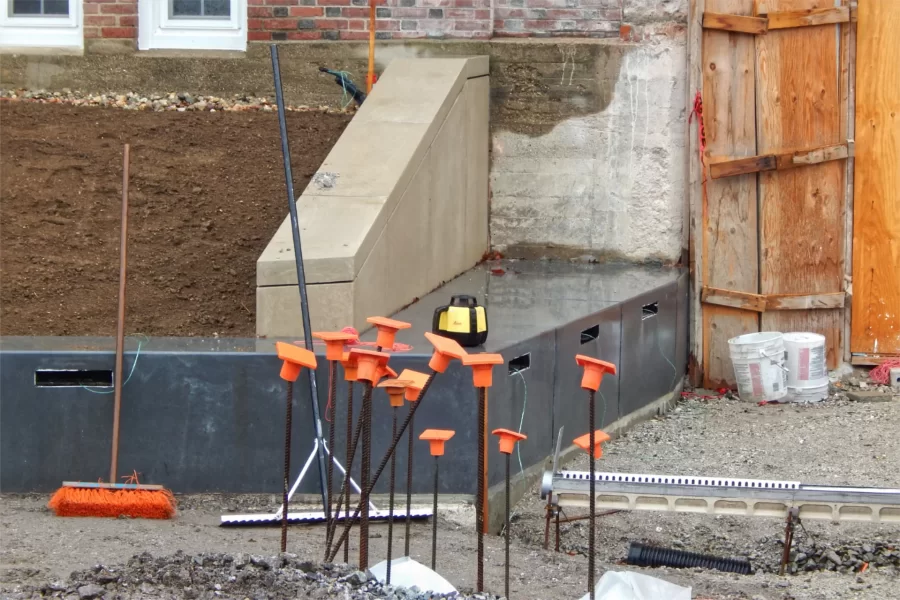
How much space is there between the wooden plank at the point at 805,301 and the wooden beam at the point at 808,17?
1.67 metres

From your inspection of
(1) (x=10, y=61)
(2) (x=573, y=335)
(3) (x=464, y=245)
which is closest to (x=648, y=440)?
(2) (x=573, y=335)

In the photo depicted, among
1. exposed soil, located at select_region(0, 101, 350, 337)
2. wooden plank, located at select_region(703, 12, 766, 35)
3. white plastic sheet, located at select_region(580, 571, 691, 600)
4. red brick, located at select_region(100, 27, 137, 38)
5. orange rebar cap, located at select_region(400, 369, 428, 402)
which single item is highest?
red brick, located at select_region(100, 27, 137, 38)

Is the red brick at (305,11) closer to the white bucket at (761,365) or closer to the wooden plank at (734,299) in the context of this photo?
the wooden plank at (734,299)

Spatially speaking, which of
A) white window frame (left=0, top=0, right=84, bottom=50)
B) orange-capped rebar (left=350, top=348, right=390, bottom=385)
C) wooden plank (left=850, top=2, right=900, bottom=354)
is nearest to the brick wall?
white window frame (left=0, top=0, right=84, bottom=50)

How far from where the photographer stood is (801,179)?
778 centimetres

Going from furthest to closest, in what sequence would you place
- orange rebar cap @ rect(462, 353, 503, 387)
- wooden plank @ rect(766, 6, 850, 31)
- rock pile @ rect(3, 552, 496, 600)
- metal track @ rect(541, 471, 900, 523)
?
wooden plank @ rect(766, 6, 850, 31) → metal track @ rect(541, 471, 900, 523) → orange rebar cap @ rect(462, 353, 503, 387) → rock pile @ rect(3, 552, 496, 600)

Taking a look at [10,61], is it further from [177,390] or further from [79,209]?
[177,390]

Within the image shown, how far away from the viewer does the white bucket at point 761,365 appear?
7.62m

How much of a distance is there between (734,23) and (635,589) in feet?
15.3

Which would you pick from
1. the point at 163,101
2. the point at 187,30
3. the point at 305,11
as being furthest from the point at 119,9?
the point at 305,11

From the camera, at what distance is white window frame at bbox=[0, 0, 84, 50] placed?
8.90m

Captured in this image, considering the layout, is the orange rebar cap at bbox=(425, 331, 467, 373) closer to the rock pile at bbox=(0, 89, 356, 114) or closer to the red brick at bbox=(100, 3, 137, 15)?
the rock pile at bbox=(0, 89, 356, 114)

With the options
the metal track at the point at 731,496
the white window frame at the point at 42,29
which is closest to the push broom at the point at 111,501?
the metal track at the point at 731,496

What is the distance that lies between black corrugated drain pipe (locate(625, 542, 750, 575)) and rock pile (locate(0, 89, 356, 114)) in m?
4.01
